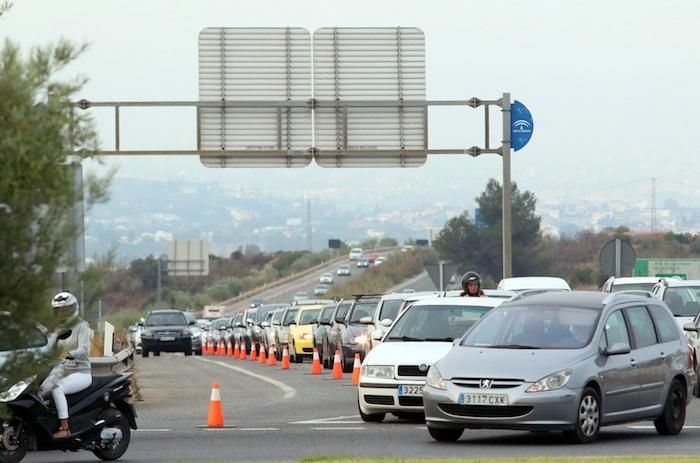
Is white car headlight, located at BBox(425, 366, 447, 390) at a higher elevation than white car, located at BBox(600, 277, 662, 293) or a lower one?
lower

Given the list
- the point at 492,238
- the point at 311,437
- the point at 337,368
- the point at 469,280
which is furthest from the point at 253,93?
the point at 492,238

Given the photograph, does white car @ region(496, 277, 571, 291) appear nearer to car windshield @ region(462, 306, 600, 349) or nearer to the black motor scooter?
car windshield @ region(462, 306, 600, 349)

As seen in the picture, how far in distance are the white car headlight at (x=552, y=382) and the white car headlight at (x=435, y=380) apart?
0.96 metres

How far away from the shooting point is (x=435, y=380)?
19.0m

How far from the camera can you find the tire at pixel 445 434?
19344mm

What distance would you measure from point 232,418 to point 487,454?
7.17 meters

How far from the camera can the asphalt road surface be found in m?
18.1

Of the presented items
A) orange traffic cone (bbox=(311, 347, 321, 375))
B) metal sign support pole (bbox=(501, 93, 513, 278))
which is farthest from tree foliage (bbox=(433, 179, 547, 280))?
metal sign support pole (bbox=(501, 93, 513, 278))

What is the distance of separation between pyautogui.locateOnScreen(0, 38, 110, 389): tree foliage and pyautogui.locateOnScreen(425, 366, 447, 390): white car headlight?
360 inches

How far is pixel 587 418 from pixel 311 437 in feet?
10.3

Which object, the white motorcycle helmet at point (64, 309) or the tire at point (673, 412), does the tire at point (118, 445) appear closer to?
the tire at point (673, 412)

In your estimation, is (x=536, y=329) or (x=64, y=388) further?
(x=536, y=329)

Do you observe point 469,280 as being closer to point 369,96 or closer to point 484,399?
point 484,399

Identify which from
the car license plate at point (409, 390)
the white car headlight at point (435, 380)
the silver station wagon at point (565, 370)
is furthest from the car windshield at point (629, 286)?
the white car headlight at point (435, 380)
